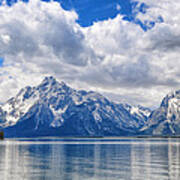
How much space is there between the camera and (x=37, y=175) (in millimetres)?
80062

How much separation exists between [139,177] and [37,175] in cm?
2624

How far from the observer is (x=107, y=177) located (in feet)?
251

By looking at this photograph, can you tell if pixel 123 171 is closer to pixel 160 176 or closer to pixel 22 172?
pixel 160 176

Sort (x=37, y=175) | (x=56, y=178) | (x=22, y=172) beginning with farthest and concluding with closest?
(x=22, y=172) < (x=37, y=175) < (x=56, y=178)

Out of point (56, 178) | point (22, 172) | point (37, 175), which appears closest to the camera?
point (56, 178)

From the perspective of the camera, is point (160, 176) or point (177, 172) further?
point (177, 172)

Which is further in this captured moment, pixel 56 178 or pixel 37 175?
pixel 37 175

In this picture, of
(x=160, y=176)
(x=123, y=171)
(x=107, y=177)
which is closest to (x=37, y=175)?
(x=107, y=177)

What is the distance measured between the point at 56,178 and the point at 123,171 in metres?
22.5

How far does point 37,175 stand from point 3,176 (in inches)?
337

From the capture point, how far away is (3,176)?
7712 centimetres

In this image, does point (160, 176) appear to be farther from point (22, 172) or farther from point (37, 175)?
point (22, 172)

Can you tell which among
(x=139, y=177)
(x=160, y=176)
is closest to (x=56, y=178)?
(x=139, y=177)

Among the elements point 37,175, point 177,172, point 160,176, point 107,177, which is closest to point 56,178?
point 37,175
